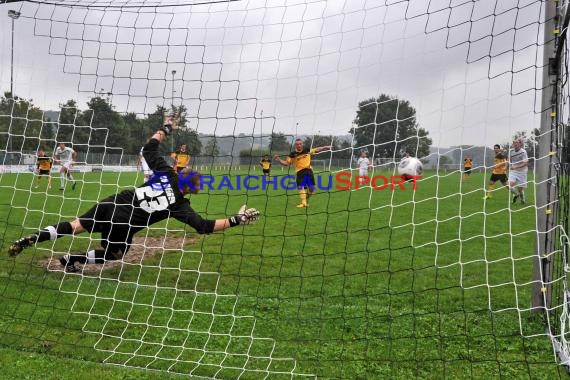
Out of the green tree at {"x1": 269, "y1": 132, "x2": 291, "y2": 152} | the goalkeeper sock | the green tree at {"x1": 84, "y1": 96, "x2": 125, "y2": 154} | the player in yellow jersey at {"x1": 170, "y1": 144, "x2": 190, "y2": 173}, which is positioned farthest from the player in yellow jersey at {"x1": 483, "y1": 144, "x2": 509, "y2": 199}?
the goalkeeper sock

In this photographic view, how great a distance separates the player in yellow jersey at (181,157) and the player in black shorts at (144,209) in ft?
1.14

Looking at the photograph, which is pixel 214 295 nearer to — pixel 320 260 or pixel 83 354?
pixel 83 354

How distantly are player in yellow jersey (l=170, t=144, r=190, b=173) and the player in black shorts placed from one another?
347 mm

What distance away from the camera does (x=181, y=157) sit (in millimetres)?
6523

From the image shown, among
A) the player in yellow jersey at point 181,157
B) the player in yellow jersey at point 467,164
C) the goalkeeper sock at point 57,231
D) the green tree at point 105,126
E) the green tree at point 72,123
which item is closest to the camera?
the player in yellow jersey at point 467,164

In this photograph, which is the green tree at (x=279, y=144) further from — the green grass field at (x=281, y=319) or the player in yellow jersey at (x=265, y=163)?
the green grass field at (x=281, y=319)

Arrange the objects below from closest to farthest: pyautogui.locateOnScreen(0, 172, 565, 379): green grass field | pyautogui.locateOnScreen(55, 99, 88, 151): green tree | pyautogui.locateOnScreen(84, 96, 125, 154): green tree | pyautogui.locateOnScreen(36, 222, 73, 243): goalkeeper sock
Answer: pyautogui.locateOnScreen(0, 172, 565, 379): green grass field, pyautogui.locateOnScreen(36, 222, 73, 243): goalkeeper sock, pyautogui.locateOnScreen(84, 96, 125, 154): green tree, pyautogui.locateOnScreen(55, 99, 88, 151): green tree

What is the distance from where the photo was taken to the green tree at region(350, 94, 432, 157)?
16.6ft

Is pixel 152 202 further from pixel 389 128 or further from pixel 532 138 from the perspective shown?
pixel 532 138

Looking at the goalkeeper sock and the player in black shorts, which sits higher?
the player in black shorts

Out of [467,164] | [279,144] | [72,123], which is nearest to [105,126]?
[72,123]

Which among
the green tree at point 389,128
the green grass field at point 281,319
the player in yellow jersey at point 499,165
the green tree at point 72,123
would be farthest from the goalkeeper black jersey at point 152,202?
the player in yellow jersey at point 499,165

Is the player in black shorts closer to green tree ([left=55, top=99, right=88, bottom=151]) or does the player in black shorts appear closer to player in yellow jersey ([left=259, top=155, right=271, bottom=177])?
player in yellow jersey ([left=259, top=155, right=271, bottom=177])

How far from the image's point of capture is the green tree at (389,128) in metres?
5.06
